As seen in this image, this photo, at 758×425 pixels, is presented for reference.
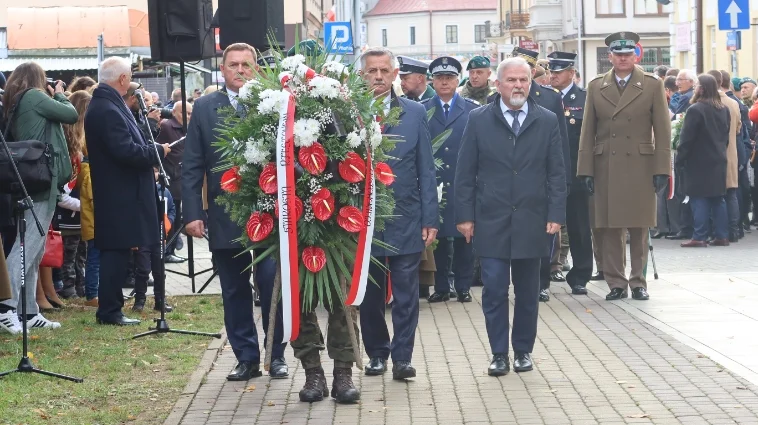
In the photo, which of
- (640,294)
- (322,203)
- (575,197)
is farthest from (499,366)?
(575,197)

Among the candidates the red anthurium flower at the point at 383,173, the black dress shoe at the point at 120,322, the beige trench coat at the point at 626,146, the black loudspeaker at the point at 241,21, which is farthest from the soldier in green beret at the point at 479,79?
the red anthurium flower at the point at 383,173

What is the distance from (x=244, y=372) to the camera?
8.80m

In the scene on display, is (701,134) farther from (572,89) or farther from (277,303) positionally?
(277,303)

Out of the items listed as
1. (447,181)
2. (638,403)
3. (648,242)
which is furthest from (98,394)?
(648,242)

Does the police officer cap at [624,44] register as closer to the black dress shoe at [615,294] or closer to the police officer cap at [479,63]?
the police officer cap at [479,63]

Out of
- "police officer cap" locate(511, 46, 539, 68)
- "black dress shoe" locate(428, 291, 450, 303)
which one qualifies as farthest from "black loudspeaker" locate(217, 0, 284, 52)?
"black dress shoe" locate(428, 291, 450, 303)

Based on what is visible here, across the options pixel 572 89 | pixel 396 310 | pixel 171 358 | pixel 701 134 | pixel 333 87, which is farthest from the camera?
pixel 701 134

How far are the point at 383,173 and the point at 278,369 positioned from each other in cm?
164

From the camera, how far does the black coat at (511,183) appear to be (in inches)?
356

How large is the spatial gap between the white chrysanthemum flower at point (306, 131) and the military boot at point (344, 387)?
4.36ft

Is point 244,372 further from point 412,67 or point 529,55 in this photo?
point 529,55

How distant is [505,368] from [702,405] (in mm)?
1491

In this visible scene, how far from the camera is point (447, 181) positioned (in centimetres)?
1267

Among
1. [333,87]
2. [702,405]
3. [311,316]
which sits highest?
[333,87]
